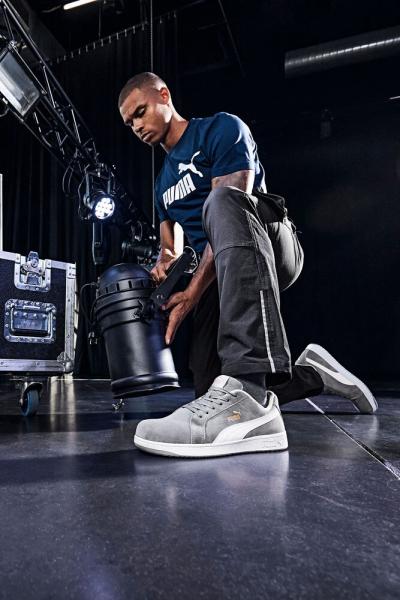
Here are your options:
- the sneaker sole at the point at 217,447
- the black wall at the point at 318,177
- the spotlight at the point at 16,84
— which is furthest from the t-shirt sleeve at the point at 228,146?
the black wall at the point at 318,177

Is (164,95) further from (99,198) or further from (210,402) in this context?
(99,198)

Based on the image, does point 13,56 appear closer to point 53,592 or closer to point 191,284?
point 191,284

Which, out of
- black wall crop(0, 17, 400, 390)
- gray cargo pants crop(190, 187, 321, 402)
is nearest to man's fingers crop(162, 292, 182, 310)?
gray cargo pants crop(190, 187, 321, 402)

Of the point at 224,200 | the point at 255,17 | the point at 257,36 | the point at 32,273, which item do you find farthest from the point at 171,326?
the point at 257,36

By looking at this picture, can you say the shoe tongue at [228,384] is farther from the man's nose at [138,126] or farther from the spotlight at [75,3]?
the spotlight at [75,3]

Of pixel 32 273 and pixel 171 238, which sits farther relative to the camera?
pixel 32 273

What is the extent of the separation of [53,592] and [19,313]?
5.28ft

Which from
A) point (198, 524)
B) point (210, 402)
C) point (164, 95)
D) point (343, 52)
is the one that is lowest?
point (198, 524)

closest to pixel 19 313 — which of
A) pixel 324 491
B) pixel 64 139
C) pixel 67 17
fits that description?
pixel 324 491

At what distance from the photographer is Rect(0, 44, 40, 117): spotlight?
296cm

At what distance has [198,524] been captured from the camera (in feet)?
1.58

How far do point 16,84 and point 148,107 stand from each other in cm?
221

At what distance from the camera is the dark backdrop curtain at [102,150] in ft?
15.5

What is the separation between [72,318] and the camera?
6.56 ft
